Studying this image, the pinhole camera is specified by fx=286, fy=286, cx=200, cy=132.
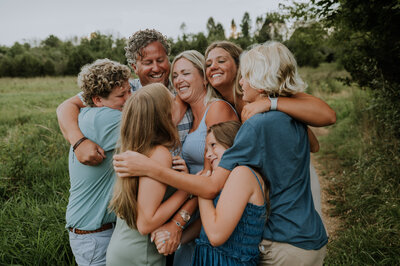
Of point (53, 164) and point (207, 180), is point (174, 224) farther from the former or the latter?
point (53, 164)

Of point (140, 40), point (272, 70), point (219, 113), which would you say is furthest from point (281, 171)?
point (140, 40)

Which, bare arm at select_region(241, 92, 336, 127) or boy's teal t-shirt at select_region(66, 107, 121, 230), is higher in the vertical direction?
bare arm at select_region(241, 92, 336, 127)

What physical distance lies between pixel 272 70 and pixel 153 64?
1805 mm

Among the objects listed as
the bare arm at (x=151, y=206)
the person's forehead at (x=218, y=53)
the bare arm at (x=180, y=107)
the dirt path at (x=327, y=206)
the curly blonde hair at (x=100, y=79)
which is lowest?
the dirt path at (x=327, y=206)

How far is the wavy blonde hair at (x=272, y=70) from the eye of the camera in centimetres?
181

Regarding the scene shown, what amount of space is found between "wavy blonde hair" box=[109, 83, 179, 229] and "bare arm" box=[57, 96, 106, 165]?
23cm

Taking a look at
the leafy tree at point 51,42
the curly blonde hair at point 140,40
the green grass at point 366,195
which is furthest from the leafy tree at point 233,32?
the leafy tree at point 51,42

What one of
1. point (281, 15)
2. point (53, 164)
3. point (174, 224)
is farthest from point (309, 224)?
point (281, 15)

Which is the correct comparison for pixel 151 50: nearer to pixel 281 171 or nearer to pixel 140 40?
pixel 140 40

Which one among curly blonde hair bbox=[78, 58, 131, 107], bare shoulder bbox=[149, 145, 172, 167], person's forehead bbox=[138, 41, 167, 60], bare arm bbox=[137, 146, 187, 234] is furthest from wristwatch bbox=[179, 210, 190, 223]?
person's forehead bbox=[138, 41, 167, 60]

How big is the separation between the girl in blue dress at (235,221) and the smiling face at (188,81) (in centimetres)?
131

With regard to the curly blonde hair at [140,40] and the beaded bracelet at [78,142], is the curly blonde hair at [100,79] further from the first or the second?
the curly blonde hair at [140,40]

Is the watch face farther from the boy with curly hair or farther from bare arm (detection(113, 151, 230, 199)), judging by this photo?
the boy with curly hair

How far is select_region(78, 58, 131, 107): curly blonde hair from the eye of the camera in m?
2.14
